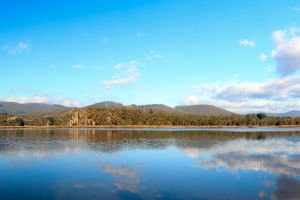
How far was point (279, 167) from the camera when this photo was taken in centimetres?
4422

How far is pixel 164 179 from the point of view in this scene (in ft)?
118

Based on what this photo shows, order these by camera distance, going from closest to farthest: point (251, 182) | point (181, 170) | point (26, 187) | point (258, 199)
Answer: point (258, 199) → point (26, 187) → point (251, 182) → point (181, 170)

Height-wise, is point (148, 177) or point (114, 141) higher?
point (114, 141)

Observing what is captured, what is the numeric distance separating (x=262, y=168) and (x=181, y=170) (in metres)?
10.5

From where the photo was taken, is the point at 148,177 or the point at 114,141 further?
the point at 114,141

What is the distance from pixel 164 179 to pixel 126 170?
7970 millimetres

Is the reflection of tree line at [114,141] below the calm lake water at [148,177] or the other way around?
the other way around

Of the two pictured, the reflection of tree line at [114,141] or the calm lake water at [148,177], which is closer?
the calm lake water at [148,177]

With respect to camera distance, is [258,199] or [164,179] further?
[164,179]

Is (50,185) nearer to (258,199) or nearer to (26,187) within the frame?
(26,187)

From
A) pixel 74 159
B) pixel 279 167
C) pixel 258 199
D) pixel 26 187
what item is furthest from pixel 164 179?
pixel 74 159

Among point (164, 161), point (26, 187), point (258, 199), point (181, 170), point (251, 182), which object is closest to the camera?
point (258, 199)

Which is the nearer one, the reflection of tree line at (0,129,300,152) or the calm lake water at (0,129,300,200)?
the calm lake water at (0,129,300,200)

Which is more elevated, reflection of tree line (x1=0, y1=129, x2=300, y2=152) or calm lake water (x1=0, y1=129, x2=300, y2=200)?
reflection of tree line (x1=0, y1=129, x2=300, y2=152)
